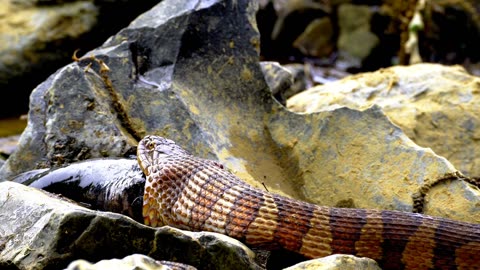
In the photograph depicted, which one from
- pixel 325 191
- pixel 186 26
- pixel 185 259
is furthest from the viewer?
pixel 186 26

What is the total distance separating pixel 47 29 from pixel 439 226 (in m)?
6.86

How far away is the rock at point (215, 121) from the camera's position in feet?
16.5

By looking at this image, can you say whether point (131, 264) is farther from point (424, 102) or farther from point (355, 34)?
point (355, 34)

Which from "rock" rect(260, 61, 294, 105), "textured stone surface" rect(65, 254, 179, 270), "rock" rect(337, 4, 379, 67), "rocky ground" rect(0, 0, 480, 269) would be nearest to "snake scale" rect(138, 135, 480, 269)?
"rocky ground" rect(0, 0, 480, 269)

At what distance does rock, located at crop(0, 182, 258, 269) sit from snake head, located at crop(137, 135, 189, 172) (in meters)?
0.97

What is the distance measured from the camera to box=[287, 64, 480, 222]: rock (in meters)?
6.11

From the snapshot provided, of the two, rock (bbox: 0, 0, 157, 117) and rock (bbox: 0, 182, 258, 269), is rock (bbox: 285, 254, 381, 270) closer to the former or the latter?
rock (bbox: 0, 182, 258, 269)

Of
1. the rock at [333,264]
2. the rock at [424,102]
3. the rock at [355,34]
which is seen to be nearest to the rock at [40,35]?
the rock at [424,102]

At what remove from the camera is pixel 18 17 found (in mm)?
9664

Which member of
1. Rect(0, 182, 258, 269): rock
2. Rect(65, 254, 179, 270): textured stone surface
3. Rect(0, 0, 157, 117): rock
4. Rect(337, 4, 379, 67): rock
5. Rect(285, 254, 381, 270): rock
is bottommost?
Rect(337, 4, 379, 67): rock

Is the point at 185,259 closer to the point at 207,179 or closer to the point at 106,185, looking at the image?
the point at 207,179

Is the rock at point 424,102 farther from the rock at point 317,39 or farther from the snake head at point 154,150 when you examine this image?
the rock at point 317,39

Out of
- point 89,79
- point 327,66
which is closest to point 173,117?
point 89,79

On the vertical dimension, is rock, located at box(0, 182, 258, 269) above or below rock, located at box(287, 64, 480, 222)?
above
